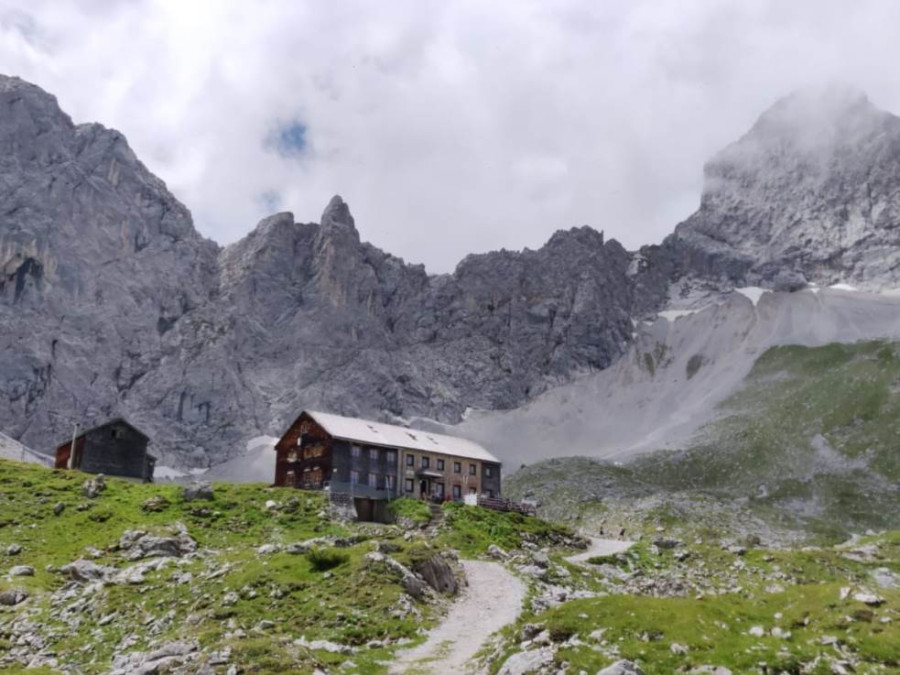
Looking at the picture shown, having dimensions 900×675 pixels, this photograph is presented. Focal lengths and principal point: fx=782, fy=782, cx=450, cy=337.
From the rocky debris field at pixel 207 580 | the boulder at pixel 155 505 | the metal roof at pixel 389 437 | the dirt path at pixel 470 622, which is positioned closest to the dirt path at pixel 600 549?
the rocky debris field at pixel 207 580

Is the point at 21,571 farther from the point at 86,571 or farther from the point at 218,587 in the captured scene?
the point at 218,587

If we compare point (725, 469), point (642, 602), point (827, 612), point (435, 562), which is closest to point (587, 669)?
point (642, 602)

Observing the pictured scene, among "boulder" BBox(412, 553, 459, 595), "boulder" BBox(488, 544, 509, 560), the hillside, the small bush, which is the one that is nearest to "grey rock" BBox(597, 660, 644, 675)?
"boulder" BBox(412, 553, 459, 595)

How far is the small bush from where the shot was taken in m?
41.2

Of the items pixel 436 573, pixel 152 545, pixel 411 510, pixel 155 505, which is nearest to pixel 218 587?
pixel 436 573

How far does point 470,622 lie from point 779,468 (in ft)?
433

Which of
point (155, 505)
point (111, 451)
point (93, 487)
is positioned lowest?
point (155, 505)

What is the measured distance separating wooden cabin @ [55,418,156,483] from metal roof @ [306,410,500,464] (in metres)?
20.0

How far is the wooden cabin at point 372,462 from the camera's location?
274ft

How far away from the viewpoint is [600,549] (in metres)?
72.8

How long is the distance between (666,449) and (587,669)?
513 ft

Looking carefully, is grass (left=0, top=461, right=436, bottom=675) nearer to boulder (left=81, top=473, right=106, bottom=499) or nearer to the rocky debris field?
the rocky debris field

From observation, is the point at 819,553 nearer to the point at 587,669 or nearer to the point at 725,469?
the point at 587,669

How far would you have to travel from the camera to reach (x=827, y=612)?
23.3 m
